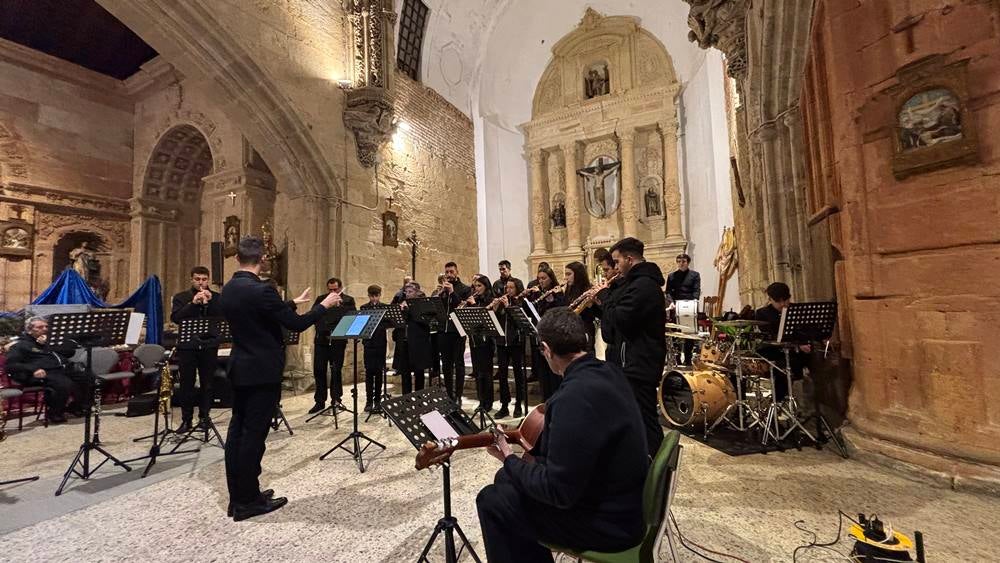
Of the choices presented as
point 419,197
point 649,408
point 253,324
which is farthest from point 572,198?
point 253,324

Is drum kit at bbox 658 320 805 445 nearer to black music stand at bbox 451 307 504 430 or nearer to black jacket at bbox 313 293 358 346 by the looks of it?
black music stand at bbox 451 307 504 430

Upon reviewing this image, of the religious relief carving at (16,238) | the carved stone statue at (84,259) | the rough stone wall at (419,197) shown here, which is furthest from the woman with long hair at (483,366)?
the religious relief carving at (16,238)

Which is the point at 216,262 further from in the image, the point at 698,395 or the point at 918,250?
the point at 918,250

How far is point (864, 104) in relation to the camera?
147 inches

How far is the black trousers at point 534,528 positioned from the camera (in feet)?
4.92

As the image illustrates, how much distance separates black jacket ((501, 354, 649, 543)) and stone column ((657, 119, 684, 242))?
1267 cm

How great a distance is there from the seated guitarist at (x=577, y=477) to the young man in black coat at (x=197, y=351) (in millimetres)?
4375

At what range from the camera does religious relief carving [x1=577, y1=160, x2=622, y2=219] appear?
573 inches

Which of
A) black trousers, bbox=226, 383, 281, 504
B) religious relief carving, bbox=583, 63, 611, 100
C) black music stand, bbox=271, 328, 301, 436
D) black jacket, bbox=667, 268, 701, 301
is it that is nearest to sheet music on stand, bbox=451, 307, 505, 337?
black music stand, bbox=271, 328, 301, 436

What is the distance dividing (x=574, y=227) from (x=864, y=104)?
35.9 ft

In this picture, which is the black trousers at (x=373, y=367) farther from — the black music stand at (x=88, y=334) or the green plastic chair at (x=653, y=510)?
the green plastic chair at (x=653, y=510)

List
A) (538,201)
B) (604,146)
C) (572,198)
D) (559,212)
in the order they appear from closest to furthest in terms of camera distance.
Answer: (572,198) < (604,146) < (559,212) < (538,201)

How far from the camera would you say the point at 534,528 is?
1.59m

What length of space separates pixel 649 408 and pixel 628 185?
12188mm
